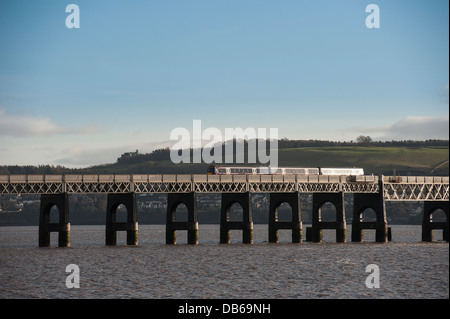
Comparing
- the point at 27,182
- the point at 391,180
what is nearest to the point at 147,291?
the point at 27,182

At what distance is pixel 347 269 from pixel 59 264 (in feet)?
102

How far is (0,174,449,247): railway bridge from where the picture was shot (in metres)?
111

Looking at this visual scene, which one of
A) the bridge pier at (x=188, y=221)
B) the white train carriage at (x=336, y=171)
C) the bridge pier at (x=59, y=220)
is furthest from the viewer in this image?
the white train carriage at (x=336, y=171)

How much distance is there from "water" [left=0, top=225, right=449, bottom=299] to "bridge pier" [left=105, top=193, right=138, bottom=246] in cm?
387

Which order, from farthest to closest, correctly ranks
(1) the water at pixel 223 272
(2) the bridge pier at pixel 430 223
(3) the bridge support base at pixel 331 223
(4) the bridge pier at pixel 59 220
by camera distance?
(2) the bridge pier at pixel 430 223
(3) the bridge support base at pixel 331 223
(4) the bridge pier at pixel 59 220
(1) the water at pixel 223 272

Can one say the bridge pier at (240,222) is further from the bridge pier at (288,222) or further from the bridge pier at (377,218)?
the bridge pier at (377,218)

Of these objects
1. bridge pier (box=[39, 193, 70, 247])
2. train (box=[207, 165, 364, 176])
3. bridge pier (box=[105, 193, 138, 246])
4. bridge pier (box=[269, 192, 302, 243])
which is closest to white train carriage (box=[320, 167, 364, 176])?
train (box=[207, 165, 364, 176])

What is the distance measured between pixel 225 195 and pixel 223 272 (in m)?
49.0

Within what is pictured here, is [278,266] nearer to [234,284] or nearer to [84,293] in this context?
[234,284]

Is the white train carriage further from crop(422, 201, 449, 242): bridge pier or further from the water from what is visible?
the water

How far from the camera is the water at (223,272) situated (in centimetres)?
6116

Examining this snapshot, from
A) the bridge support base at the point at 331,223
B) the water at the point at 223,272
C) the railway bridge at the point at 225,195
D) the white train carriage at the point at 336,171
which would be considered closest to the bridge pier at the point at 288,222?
the railway bridge at the point at 225,195

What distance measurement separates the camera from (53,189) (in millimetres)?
117688

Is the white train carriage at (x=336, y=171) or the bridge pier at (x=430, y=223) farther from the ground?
the white train carriage at (x=336, y=171)
